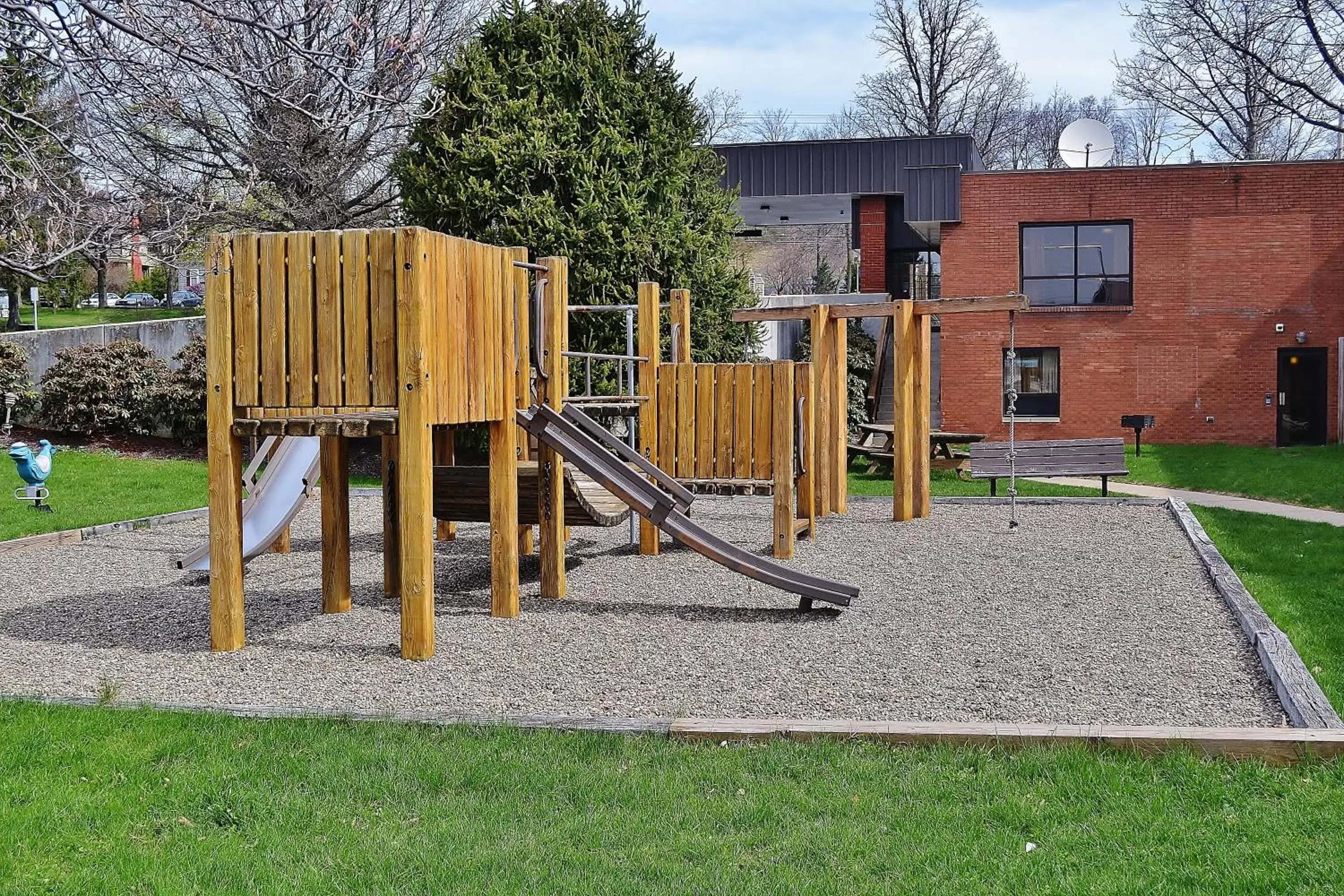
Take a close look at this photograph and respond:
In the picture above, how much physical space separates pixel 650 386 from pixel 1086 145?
2091cm

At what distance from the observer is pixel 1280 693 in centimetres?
628

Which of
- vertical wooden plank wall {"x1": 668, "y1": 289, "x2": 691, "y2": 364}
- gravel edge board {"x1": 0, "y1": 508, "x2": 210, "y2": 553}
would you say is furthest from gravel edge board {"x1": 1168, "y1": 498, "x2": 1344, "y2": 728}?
gravel edge board {"x1": 0, "y1": 508, "x2": 210, "y2": 553}

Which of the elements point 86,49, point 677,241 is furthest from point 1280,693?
point 677,241

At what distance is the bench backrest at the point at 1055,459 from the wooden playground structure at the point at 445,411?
494 cm

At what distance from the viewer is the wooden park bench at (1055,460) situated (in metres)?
16.3

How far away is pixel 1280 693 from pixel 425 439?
4583mm

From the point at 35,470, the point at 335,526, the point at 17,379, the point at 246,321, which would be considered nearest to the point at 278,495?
the point at 335,526

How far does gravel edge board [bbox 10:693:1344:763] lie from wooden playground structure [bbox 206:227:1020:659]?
5.56ft

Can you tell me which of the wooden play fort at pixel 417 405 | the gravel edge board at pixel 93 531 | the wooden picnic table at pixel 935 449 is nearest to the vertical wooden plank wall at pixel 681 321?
the wooden play fort at pixel 417 405

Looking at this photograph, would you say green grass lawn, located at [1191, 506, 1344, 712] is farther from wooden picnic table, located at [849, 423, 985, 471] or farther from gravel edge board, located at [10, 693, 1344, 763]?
wooden picnic table, located at [849, 423, 985, 471]

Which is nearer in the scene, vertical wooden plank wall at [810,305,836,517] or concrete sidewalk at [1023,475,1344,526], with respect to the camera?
vertical wooden plank wall at [810,305,836,517]

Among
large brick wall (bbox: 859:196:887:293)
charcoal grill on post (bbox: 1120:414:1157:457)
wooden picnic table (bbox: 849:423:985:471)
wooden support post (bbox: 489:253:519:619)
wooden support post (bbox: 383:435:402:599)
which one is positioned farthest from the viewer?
large brick wall (bbox: 859:196:887:293)

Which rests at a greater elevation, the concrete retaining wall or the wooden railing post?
the concrete retaining wall

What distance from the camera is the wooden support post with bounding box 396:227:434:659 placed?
7.24m
